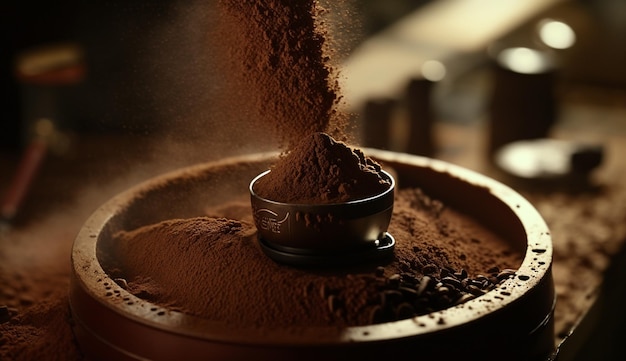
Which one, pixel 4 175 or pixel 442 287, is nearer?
pixel 442 287

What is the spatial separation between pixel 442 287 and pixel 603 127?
5375 mm

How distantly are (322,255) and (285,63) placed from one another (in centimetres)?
63

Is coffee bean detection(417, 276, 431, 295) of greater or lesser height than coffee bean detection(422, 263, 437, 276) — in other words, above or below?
above

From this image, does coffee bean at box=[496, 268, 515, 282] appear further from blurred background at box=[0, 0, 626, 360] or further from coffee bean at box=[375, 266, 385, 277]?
blurred background at box=[0, 0, 626, 360]

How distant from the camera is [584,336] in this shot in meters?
2.71

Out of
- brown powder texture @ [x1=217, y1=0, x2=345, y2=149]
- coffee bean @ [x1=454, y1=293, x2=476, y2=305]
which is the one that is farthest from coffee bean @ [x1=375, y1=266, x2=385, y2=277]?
brown powder texture @ [x1=217, y1=0, x2=345, y2=149]

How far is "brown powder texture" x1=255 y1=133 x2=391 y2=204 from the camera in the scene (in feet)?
6.27

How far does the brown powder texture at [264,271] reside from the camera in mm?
1763

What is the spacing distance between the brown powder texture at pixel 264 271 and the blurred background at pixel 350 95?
0.54 meters

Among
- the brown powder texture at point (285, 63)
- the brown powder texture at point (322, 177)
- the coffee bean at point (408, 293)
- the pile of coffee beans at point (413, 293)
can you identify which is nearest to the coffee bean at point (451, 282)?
the pile of coffee beans at point (413, 293)

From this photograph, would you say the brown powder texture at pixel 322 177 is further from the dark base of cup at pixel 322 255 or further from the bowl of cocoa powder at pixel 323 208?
the dark base of cup at pixel 322 255

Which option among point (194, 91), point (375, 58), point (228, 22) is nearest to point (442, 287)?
point (228, 22)

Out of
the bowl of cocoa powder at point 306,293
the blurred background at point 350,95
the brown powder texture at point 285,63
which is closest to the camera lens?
the bowl of cocoa powder at point 306,293

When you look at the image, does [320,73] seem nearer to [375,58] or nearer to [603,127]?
[375,58]
